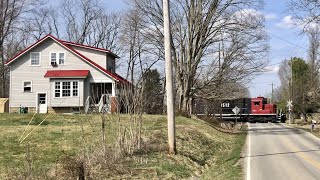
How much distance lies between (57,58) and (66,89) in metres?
3.44

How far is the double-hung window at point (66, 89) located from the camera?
150 ft

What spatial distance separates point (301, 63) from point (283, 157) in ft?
232

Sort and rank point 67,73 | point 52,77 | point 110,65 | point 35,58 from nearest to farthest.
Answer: point 52,77 → point 67,73 → point 35,58 → point 110,65

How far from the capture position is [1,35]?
60.8 m

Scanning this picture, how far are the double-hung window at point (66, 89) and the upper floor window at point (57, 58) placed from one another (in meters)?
2.18

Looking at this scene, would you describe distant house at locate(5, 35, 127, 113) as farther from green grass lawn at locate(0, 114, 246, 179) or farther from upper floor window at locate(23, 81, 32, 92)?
green grass lawn at locate(0, 114, 246, 179)

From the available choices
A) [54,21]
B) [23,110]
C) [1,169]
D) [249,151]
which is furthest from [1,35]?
[1,169]

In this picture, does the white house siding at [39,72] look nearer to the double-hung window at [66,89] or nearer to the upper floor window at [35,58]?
the upper floor window at [35,58]

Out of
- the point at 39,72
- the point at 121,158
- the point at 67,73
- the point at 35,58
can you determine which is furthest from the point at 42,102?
the point at 121,158

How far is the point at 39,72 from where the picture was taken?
46.7 metres

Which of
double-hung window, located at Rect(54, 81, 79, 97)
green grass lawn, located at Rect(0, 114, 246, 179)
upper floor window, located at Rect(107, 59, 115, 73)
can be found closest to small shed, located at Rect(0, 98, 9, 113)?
double-hung window, located at Rect(54, 81, 79, 97)

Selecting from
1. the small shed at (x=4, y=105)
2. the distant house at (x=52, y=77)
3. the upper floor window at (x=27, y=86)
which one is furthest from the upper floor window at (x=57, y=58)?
the small shed at (x=4, y=105)

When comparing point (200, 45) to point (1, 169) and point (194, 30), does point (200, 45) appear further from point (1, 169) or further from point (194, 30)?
point (1, 169)

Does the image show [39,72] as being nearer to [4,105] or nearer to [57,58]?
[57,58]
